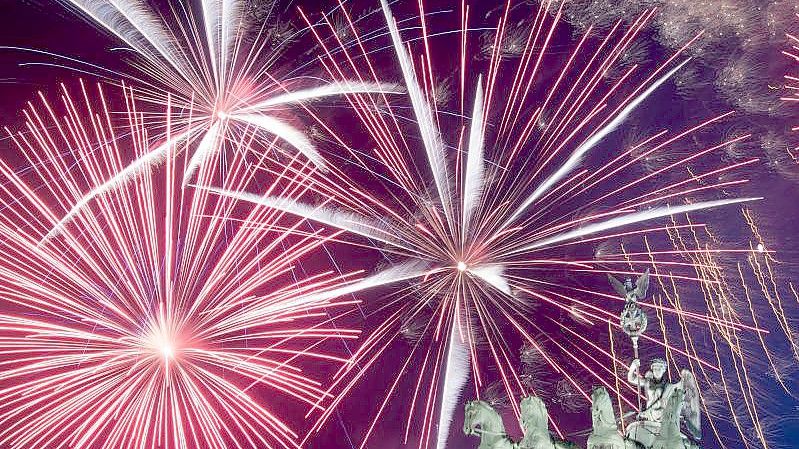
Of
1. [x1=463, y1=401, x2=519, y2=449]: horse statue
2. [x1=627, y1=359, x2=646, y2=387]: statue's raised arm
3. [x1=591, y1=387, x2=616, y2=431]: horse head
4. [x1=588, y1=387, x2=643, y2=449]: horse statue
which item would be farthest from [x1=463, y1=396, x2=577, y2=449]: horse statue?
[x1=627, y1=359, x2=646, y2=387]: statue's raised arm

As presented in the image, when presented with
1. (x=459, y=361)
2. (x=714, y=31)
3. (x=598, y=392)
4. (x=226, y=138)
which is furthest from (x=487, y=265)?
(x=714, y=31)

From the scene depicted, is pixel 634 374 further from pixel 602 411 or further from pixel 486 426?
pixel 486 426

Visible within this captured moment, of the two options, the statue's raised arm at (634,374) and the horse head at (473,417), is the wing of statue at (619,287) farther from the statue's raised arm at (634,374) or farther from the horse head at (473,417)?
the horse head at (473,417)

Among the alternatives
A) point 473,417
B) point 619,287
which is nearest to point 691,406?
point 619,287

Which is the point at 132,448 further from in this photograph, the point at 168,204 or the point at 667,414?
the point at 667,414

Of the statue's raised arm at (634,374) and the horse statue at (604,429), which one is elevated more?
the statue's raised arm at (634,374)

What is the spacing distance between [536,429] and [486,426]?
0.96 m

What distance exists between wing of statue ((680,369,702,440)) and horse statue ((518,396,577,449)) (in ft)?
7.09

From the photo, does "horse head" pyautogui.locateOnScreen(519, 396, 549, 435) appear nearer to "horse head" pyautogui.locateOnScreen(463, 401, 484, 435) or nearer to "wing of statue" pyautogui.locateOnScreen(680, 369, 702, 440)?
"horse head" pyautogui.locateOnScreen(463, 401, 484, 435)

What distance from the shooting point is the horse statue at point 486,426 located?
44.3ft

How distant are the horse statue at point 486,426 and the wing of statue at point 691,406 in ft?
10.6

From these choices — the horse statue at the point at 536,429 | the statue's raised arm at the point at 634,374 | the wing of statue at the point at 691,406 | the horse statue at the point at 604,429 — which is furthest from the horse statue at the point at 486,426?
the wing of statue at the point at 691,406

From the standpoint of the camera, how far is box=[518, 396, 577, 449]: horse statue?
43.2 ft

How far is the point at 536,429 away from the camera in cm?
1330
